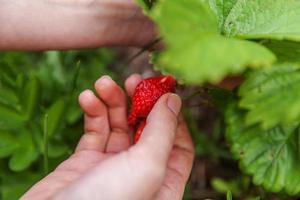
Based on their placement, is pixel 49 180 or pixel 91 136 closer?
pixel 49 180

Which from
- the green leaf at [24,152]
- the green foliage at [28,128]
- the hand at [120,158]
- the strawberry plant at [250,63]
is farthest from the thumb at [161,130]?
the green leaf at [24,152]

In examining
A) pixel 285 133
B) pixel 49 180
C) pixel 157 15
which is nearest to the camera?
pixel 157 15

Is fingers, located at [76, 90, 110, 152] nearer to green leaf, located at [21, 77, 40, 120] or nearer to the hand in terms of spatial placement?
the hand

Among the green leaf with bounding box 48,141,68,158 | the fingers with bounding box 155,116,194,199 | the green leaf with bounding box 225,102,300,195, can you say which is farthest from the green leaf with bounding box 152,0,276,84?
the green leaf with bounding box 48,141,68,158

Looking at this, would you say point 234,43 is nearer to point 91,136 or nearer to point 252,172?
point 252,172

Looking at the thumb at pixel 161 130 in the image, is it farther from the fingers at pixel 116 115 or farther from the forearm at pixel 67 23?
the forearm at pixel 67 23

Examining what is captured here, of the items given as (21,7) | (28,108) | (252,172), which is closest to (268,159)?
(252,172)
